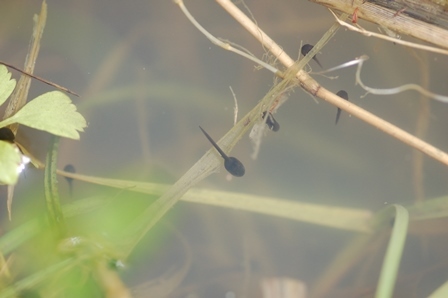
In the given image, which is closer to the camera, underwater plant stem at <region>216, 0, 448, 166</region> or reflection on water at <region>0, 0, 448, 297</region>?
underwater plant stem at <region>216, 0, 448, 166</region>

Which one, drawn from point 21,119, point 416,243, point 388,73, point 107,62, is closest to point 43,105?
point 21,119

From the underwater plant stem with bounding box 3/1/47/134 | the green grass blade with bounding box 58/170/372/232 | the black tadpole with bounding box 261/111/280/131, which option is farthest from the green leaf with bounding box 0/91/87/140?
the black tadpole with bounding box 261/111/280/131

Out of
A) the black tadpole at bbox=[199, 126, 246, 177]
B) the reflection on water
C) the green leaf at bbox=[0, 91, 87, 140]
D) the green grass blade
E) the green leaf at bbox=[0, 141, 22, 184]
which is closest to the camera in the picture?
the green leaf at bbox=[0, 141, 22, 184]

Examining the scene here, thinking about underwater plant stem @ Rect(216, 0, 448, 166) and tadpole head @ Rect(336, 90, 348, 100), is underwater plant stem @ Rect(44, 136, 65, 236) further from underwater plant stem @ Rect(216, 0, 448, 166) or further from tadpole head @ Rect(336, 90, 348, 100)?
tadpole head @ Rect(336, 90, 348, 100)

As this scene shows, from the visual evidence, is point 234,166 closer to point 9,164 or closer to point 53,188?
point 53,188

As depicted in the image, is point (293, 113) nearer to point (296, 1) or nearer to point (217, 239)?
point (296, 1)

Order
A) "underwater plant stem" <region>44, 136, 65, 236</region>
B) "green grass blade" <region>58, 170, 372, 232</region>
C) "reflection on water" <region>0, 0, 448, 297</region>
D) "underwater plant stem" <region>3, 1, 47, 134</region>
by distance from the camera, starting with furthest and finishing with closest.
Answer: "reflection on water" <region>0, 0, 448, 297</region>, "green grass blade" <region>58, 170, 372, 232</region>, "underwater plant stem" <region>3, 1, 47, 134</region>, "underwater plant stem" <region>44, 136, 65, 236</region>

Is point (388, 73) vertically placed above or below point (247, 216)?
above

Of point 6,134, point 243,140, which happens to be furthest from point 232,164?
point 6,134
